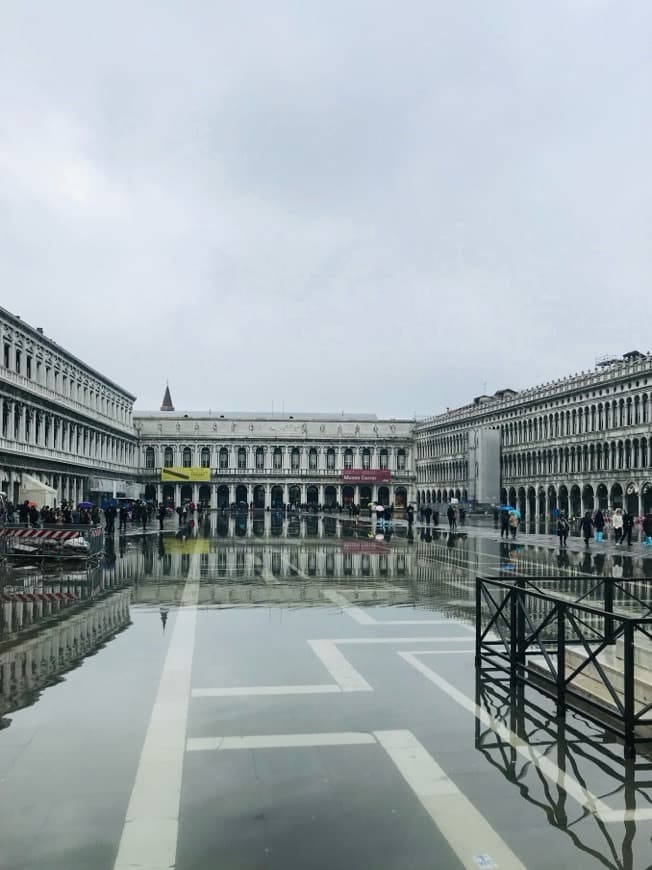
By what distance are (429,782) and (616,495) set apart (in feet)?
243

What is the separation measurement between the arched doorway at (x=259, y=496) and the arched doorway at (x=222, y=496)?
16.2ft

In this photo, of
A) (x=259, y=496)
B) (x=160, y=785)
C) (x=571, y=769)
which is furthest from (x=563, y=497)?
(x=160, y=785)

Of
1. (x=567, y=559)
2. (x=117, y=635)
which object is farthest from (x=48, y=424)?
(x=117, y=635)

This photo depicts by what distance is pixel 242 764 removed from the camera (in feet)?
22.4

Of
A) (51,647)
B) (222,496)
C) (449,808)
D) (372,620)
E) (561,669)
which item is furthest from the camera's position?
(222,496)

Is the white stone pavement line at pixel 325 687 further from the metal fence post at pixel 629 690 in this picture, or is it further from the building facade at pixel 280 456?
the building facade at pixel 280 456

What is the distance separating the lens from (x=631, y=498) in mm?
73062

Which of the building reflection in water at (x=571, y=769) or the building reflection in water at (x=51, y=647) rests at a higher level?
the building reflection in water at (x=51, y=647)

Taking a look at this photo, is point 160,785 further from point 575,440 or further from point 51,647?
point 575,440

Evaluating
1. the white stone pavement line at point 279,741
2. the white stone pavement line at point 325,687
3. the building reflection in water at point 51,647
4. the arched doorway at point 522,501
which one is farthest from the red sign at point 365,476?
the white stone pavement line at point 279,741

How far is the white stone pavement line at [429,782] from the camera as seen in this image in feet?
17.0

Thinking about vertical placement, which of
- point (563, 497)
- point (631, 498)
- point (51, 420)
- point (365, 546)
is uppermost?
point (51, 420)

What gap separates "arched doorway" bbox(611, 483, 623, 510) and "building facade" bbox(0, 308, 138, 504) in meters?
44.9

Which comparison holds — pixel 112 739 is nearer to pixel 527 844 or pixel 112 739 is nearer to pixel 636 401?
pixel 527 844
